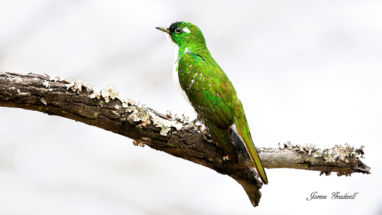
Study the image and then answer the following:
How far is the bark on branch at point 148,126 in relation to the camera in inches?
76.9

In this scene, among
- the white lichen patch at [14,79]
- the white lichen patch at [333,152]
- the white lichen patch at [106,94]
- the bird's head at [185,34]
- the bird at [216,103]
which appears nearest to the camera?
the white lichen patch at [14,79]

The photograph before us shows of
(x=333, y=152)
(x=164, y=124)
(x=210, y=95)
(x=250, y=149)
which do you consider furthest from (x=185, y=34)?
(x=333, y=152)

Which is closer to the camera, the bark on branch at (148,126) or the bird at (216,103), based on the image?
the bark on branch at (148,126)

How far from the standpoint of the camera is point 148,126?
220cm

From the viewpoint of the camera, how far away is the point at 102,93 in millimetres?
2078

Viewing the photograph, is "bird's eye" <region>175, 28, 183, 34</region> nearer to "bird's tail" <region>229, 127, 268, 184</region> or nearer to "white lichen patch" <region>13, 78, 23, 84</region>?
"bird's tail" <region>229, 127, 268, 184</region>

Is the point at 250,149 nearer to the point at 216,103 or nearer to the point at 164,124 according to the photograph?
the point at 216,103

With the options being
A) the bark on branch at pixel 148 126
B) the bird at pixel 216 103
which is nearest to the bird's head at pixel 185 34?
the bird at pixel 216 103

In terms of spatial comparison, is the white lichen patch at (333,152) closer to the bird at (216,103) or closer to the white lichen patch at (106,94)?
the bird at (216,103)

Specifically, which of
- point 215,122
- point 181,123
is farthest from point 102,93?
point 215,122

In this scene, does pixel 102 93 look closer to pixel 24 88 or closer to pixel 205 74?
pixel 24 88

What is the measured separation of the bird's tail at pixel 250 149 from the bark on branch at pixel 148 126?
8 centimetres

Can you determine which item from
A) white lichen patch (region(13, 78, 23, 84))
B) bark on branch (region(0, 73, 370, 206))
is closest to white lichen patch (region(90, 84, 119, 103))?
bark on branch (region(0, 73, 370, 206))

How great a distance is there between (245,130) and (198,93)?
40 centimetres
